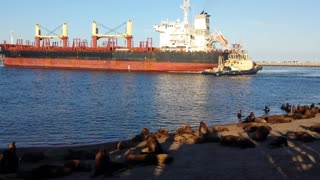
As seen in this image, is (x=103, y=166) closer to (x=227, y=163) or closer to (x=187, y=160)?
(x=187, y=160)

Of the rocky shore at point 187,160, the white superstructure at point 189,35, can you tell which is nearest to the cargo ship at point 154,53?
the white superstructure at point 189,35

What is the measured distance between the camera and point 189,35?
74.3 metres

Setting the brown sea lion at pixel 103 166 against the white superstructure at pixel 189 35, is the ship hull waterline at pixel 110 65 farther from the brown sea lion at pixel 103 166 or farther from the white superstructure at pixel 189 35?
the brown sea lion at pixel 103 166

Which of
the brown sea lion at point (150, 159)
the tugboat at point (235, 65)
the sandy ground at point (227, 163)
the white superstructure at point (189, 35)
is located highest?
the white superstructure at point (189, 35)

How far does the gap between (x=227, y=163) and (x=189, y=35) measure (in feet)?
216

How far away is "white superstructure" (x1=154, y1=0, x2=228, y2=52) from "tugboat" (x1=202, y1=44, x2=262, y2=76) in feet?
11.1

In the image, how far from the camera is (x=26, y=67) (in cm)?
8606

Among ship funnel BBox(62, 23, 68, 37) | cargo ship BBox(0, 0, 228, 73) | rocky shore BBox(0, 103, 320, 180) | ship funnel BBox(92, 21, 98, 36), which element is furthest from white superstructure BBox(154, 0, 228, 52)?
rocky shore BBox(0, 103, 320, 180)

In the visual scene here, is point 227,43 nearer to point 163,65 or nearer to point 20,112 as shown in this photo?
point 163,65

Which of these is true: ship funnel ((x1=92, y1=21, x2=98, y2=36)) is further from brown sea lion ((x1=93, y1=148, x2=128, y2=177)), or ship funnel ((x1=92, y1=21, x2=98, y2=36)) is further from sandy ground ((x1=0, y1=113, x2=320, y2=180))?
brown sea lion ((x1=93, y1=148, x2=128, y2=177))

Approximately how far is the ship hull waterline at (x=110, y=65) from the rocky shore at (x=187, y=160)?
2232 inches

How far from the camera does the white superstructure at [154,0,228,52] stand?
74.0m

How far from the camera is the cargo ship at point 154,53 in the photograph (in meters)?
69.4

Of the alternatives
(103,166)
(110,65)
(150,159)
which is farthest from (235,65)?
(103,166)
